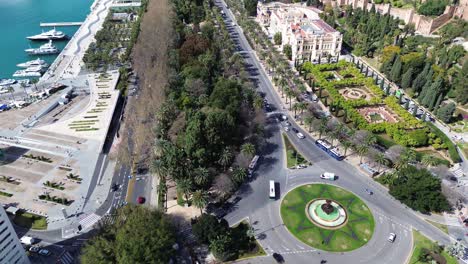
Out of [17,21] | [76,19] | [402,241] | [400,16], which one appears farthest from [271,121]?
[17,21]

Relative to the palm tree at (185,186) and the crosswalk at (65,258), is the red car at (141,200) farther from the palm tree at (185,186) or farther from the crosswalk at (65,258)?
the crosswalk at (65,258)

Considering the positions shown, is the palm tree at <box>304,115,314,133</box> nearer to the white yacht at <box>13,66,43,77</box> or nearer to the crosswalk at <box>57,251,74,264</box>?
the crosswalk at <box>57,251,74,264</box>

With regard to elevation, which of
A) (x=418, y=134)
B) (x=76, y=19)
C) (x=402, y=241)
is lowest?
(x=402, y=241)

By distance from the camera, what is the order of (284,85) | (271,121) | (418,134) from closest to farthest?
1. (418,134)
2. (271,121)
3. (284,85)

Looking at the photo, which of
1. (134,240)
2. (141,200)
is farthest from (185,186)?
(134,240)

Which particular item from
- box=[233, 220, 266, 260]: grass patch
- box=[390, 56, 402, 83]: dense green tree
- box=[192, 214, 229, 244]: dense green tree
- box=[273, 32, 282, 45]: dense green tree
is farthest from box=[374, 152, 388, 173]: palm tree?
box=[273, 32, 282, 45]: dense green tree

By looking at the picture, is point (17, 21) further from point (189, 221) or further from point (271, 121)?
point (189, 221)

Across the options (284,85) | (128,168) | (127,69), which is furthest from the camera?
(127,69)
